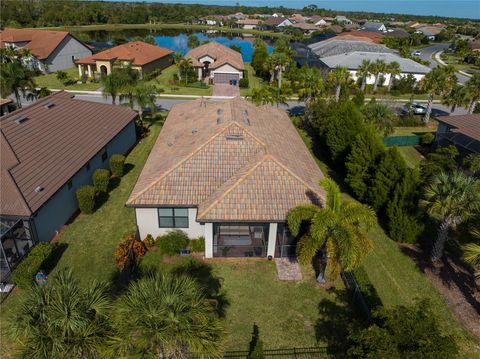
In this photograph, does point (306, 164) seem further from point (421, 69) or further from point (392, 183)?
point (421, 69)

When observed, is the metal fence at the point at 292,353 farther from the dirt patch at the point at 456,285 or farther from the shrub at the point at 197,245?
the dirt patch at the point at 456,285

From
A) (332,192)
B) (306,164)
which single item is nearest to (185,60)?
(306,164)

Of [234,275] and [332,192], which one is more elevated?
[332,192]

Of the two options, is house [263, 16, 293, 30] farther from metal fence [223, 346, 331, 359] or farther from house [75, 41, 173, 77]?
metal fence [223, 346, 331, 359]

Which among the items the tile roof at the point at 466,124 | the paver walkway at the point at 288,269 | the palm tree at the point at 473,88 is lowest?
the paver walkway at the point at 288,269

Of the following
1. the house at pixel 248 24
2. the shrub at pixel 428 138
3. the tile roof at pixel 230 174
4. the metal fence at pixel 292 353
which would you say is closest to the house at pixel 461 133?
the shrub at pixel 428 138

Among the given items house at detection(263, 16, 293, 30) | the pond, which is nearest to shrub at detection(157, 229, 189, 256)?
the pond
